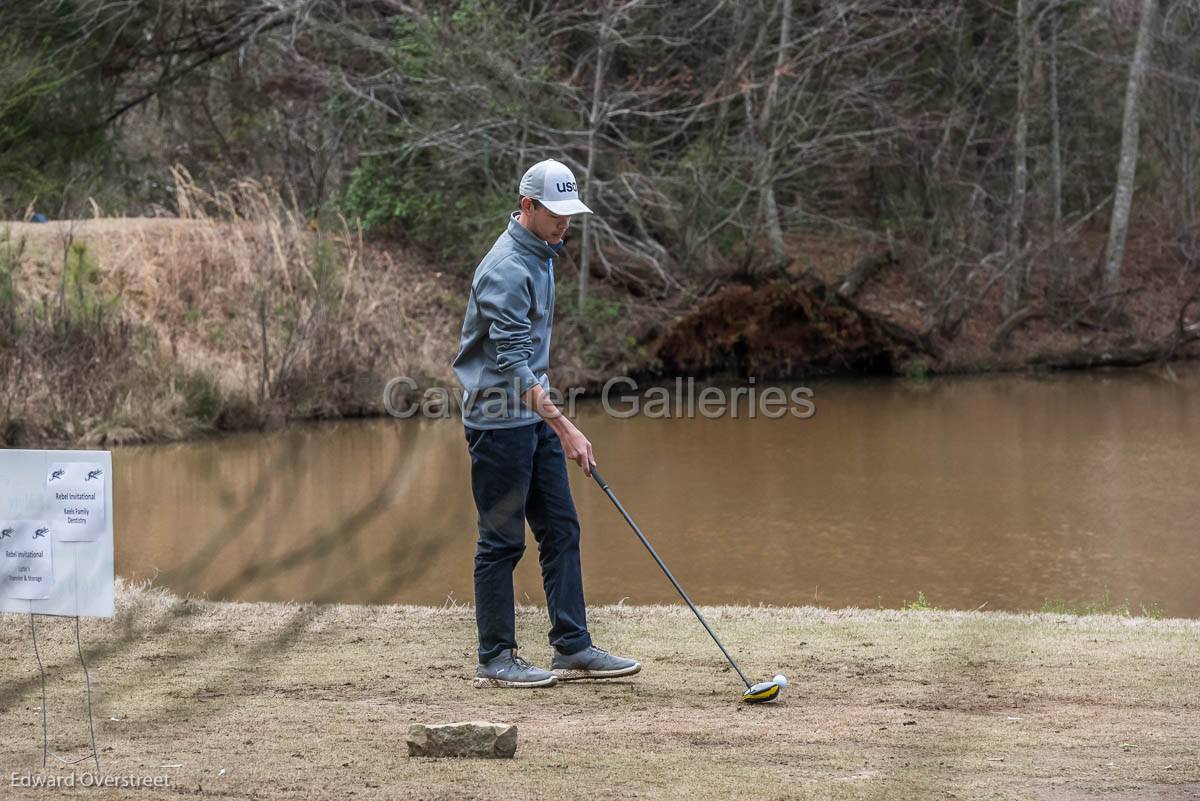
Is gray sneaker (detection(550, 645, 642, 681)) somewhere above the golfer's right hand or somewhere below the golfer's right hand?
below

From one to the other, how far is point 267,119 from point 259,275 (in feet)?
36.0

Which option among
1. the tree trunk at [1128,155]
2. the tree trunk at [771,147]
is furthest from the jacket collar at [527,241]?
the tree trunk at [1128,155]

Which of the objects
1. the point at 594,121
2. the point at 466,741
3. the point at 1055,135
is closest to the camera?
the point at 466,741


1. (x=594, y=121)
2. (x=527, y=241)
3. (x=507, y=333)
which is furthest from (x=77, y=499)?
(x=594, y=121)

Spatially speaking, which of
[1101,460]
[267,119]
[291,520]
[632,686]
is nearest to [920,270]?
[1101,460]

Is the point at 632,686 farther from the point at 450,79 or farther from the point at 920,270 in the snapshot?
the point at 920,270

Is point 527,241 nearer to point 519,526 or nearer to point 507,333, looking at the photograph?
point 507,333

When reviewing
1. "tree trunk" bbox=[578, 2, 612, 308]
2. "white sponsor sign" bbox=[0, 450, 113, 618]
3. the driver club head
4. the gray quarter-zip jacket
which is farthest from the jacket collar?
"tree trunk" bbox=[578, 2, 612, 308]

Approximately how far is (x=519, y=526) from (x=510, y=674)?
0.54m

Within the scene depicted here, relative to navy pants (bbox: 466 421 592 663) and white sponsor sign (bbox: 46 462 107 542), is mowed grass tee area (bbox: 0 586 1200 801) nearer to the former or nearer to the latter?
navy pants (bbox: 466 421 592 663)

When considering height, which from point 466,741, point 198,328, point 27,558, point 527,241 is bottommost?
point 466,741

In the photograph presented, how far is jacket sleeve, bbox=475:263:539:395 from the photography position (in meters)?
5.43

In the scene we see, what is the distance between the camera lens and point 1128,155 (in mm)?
28281

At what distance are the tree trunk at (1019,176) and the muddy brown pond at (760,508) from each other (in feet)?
18.5
